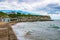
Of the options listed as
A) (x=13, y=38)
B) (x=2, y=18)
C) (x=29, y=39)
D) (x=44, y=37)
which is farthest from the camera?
(x=44, y=37)

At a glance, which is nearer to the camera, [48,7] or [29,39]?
[48,7]

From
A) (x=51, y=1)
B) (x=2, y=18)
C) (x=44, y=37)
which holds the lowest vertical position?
(x=44, y=37)

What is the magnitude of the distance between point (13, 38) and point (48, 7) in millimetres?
1166

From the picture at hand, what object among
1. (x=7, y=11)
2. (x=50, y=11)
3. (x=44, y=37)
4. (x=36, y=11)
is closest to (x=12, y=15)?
(x=7, y=11)

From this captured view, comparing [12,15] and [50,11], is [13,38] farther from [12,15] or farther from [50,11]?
[50,11]

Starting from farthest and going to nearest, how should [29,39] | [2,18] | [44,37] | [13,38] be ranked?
[44,37] < [29,39] < [2,18] < [13,38]

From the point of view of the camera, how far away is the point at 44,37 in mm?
6039

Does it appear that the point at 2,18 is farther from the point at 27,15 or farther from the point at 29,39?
the point at 29,39

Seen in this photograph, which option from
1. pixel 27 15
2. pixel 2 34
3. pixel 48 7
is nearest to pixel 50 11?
pixel 48 7

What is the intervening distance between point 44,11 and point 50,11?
5.8 inches

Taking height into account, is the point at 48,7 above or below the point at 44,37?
above

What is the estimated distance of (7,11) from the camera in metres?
4.97

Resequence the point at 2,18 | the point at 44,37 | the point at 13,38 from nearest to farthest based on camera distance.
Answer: the point at 13,38, the point at 2,18, the point at 44,37

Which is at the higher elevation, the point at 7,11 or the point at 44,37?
the point at 7,11
